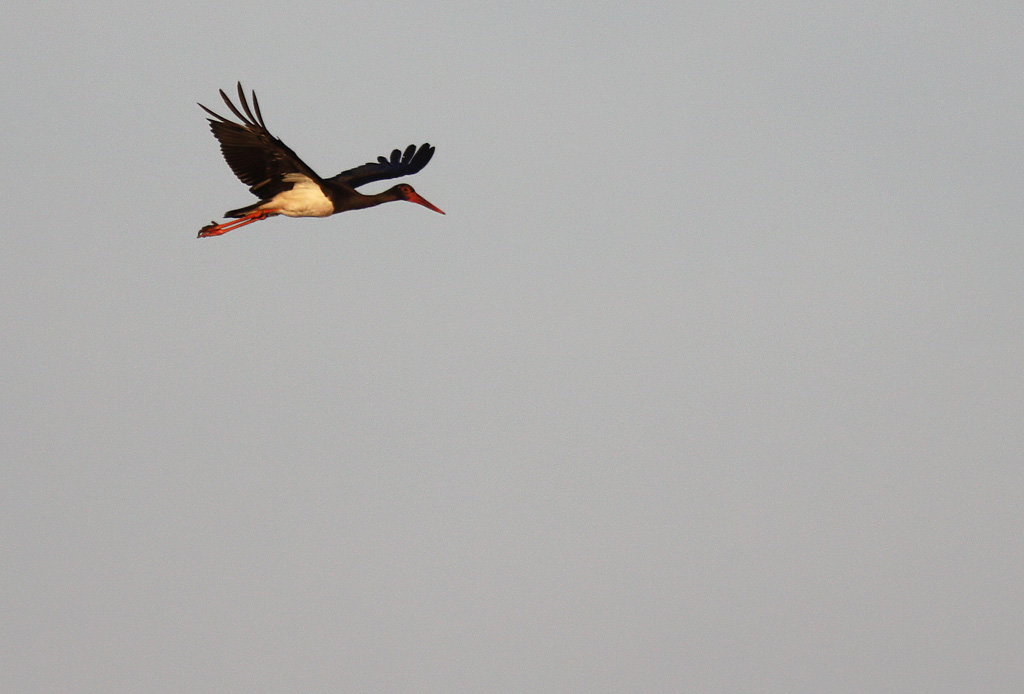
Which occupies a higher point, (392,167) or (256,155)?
(392,167)

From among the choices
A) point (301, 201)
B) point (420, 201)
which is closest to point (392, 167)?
point (420, 201)

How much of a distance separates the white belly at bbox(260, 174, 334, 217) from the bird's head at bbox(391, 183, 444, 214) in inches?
101

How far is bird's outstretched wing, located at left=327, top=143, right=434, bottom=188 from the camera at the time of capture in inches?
1217

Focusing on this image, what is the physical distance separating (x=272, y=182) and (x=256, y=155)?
938 mm

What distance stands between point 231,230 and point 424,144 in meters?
7.35

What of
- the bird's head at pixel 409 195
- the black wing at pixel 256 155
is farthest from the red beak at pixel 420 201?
the black wing at pixel 256 155

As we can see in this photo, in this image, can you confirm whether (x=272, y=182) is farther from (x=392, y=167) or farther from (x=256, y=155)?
(x=392, y=167)

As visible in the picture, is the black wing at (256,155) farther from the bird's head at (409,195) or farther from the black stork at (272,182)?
the bird's head at (409,195)

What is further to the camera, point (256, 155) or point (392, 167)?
point (392, 167)

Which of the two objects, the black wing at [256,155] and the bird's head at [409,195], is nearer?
the black wing at [256,155]

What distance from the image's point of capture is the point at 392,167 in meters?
32.1

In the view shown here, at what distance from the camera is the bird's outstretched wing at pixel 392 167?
30.9 meters

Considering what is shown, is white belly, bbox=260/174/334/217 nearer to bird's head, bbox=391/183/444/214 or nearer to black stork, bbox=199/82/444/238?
black stork, bbox=199/82/444/238

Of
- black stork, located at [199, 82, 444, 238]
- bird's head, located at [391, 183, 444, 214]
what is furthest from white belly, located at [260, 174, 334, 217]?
bird's head, located at [391, 183, 444, 214]
